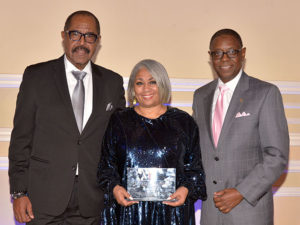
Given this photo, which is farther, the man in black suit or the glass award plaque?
the man in black suit

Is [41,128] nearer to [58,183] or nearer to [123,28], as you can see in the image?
[58,183]

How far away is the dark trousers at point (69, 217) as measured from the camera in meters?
2.62

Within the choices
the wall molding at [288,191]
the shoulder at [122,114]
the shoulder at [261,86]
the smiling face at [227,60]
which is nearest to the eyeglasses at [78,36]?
the shoulder at [122,114]

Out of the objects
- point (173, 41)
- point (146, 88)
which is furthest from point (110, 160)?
point (173, 41)

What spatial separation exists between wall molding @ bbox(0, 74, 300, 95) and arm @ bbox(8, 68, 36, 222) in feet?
4.71

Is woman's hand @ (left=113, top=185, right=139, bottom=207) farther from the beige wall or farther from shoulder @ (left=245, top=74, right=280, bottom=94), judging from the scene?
the beige wall

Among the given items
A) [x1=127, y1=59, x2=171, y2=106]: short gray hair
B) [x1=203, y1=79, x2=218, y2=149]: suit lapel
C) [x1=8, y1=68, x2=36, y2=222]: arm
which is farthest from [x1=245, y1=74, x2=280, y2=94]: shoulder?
[x1=8, y1=68, x2=36, y2=222]: arm

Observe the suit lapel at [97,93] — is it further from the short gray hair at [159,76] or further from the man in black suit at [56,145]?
the short gray hair at [159,76]

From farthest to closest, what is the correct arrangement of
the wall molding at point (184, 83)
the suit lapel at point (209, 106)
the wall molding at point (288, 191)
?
the wall molding at point (288, 191)
the wall molding at point (184, 83)
the suit lapel at point (209, 106)

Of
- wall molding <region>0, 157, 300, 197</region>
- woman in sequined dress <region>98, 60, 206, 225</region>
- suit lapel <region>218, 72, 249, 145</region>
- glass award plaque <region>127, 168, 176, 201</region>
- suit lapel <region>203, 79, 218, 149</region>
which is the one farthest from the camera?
wall molding <region>0, 157, 300, 197</region>

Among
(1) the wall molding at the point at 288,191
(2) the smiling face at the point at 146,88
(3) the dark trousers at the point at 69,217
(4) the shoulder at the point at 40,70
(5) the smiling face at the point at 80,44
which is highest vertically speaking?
(5) the smiling face at the point at 80,44

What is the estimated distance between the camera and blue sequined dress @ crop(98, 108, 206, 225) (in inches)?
95.0

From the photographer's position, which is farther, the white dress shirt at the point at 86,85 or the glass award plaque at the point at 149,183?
the white dress shirt at the point at 86,85

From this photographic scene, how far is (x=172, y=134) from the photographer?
248 cm
